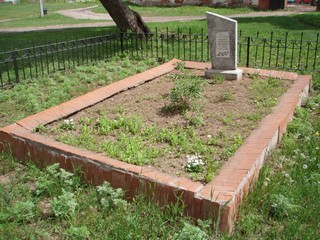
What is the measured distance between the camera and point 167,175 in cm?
344

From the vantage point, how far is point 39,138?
430 cm

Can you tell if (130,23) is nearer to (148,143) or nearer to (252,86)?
(252,86)

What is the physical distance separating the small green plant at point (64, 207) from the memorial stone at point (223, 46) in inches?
167

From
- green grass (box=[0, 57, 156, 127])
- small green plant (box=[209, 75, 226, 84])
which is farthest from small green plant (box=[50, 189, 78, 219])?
small green plant (box=[209, 75, 226, 84])

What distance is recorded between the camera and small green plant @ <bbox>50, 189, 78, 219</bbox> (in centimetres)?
321

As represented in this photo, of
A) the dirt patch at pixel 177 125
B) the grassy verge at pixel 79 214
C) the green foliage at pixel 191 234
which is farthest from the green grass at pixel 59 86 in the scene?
the green foliage at pixel 191 234

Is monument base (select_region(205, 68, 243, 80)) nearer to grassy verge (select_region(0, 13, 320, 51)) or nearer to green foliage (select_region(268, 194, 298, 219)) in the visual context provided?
green foliage (select_region(268, 194, 298, 219))

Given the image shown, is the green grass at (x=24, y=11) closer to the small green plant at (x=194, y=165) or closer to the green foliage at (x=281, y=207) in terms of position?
the small green plant at (x=194, y=165)

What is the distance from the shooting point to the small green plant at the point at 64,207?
3.21m

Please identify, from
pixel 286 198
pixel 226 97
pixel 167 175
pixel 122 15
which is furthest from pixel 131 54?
pixel 286 198

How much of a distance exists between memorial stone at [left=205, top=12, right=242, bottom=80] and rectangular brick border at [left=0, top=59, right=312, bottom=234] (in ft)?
5.19

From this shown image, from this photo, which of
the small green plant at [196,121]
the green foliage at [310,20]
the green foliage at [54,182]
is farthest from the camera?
the green foliage at [310,20]

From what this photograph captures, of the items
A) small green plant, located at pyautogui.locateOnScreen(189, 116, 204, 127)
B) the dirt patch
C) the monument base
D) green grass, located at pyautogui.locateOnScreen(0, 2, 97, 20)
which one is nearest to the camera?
the dirt patch

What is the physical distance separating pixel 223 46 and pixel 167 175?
3.94m
